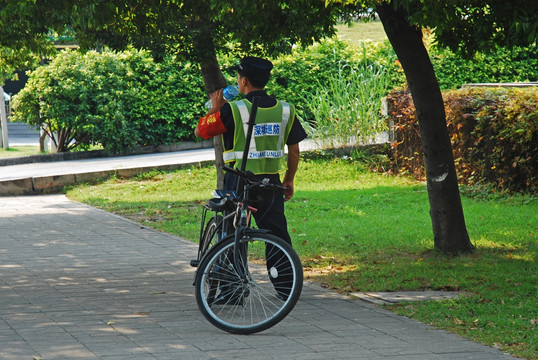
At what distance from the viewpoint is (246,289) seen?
587 cm

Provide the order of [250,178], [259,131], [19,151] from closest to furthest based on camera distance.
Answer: [250,178], [259,131], [19,151]

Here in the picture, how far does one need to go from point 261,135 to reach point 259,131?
0.04 meters

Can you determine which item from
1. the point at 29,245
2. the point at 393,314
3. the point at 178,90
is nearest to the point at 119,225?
the point at 29,245

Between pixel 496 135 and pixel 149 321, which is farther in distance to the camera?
pixel 496 135

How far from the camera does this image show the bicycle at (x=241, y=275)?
18.4 feet

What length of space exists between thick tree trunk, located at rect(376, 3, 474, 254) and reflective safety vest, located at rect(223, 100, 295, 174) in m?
2.48

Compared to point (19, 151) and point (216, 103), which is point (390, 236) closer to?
point (216, 103)

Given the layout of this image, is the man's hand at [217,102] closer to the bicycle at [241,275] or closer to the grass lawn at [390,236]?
the bicycle at [241,275]

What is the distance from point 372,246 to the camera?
9336 millimetres

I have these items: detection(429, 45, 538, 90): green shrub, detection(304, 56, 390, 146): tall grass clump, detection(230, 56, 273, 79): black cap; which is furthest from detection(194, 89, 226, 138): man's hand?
detection(429, 45, 538, 90): green shrub

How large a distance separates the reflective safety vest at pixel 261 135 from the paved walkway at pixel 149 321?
115 centimetres

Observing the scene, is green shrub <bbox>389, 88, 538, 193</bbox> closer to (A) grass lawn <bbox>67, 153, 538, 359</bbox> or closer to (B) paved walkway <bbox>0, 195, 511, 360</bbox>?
(A) grass lawn <bbox>67, 153, 538, 359</bbox>

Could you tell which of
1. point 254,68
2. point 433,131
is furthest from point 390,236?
point 254,68

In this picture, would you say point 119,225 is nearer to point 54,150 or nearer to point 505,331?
point 505,331
